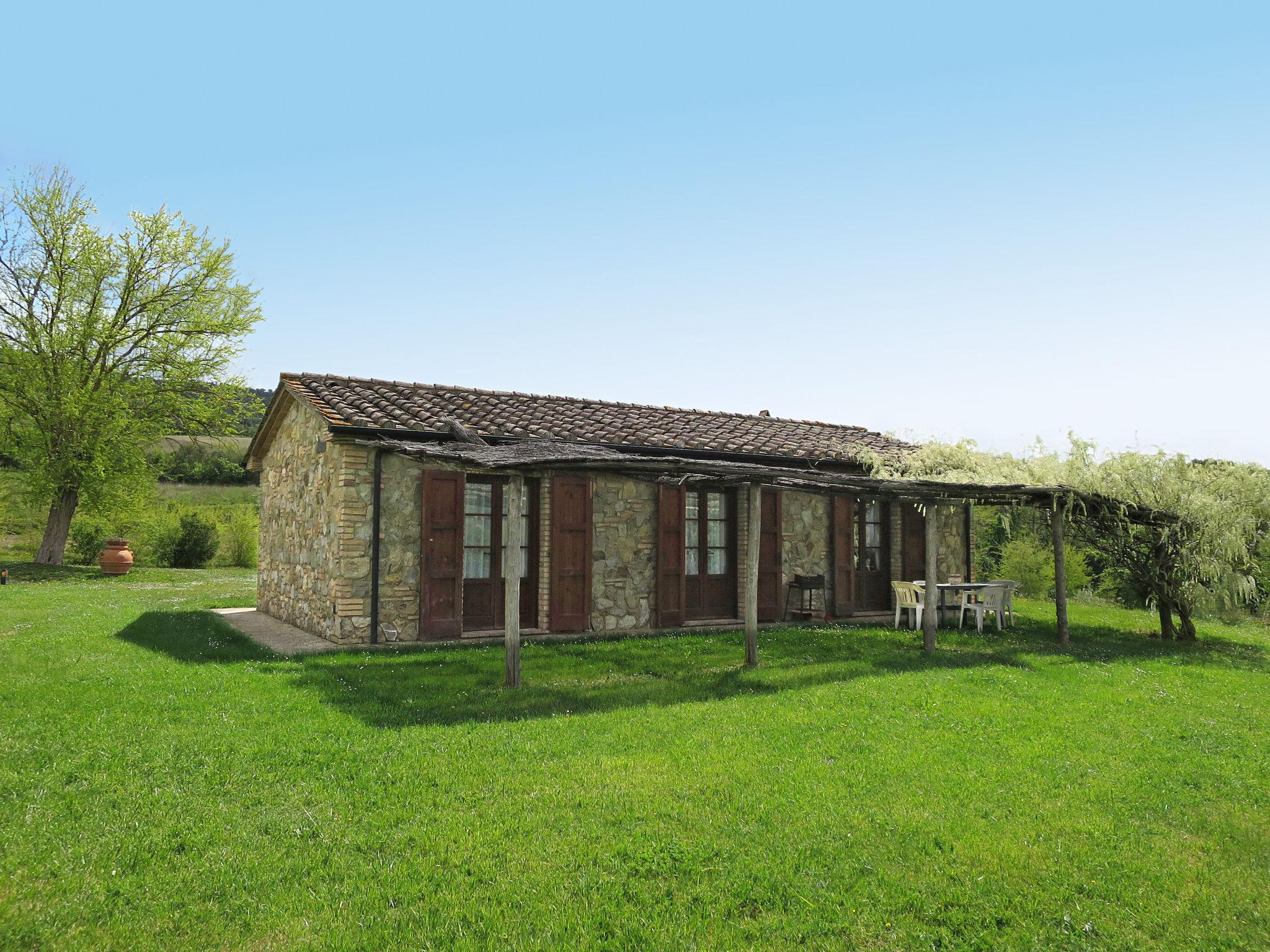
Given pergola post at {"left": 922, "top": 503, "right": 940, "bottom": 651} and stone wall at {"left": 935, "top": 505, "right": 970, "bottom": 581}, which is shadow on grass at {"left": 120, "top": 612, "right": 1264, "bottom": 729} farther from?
stone wall at {"left": 935, "top": 505, "right": 970, "bottom": 581}

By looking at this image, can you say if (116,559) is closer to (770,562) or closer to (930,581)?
(770,562)

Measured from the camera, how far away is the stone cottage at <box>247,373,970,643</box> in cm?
897

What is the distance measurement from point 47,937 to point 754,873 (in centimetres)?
269

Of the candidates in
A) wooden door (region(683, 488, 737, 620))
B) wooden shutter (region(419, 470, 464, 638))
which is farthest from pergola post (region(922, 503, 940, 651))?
wooden shutter (region(419, 470, 464, 638))

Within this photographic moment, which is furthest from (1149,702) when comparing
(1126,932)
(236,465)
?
(236,465)

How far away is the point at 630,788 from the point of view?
14.1 ft

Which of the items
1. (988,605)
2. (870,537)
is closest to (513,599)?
(870,537)

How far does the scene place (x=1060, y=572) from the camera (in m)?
10.2

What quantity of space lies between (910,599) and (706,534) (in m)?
3.21

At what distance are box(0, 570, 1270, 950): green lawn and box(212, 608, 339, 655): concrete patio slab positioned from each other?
1.12 metres

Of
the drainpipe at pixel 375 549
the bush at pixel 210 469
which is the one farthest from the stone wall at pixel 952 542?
the bush at pixel 210 469

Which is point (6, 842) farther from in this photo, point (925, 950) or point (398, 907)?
point (925, 950)

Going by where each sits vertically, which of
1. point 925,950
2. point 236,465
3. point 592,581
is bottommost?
point 925,950

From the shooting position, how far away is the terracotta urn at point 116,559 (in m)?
19.9
